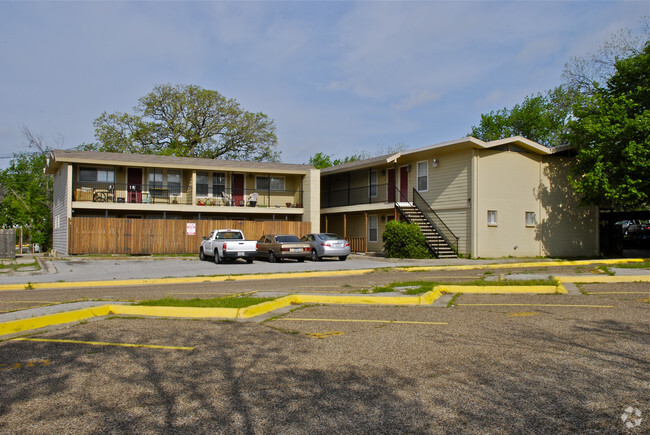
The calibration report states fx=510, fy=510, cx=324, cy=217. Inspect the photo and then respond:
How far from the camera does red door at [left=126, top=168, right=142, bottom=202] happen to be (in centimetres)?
3098

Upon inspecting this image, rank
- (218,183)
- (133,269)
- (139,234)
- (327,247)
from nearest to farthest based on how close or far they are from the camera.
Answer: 1. (133,269)
2. (327,247)
3. (139,234)
4. (218,183)

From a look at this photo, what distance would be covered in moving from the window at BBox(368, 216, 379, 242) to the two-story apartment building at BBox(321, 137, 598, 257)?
227mm

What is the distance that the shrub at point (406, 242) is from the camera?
24.4m

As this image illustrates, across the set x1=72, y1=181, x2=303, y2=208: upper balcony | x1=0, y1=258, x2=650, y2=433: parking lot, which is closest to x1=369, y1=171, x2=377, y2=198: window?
x1=72, y1=181, x2=303, y2=208: upper balcony

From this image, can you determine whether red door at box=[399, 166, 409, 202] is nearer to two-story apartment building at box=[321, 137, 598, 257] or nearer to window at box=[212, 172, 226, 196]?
two-story apartment building at box=[321, 137, 598, 257]

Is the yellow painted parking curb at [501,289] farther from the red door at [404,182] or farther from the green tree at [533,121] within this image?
the green tree at [533,121]

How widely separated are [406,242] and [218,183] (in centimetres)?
1489

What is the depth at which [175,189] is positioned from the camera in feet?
107

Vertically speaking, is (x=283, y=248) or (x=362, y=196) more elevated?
(x=362, y=196)

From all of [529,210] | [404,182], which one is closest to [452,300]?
[529,210]

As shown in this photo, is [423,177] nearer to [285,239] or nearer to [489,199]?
[489,199]

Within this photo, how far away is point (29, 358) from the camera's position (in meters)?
5.58

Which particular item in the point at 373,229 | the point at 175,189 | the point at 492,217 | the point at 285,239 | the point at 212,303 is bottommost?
the point at 212,303

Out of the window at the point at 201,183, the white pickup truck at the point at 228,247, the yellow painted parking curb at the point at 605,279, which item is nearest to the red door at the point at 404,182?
the white pickup truck at the point at 228,247
